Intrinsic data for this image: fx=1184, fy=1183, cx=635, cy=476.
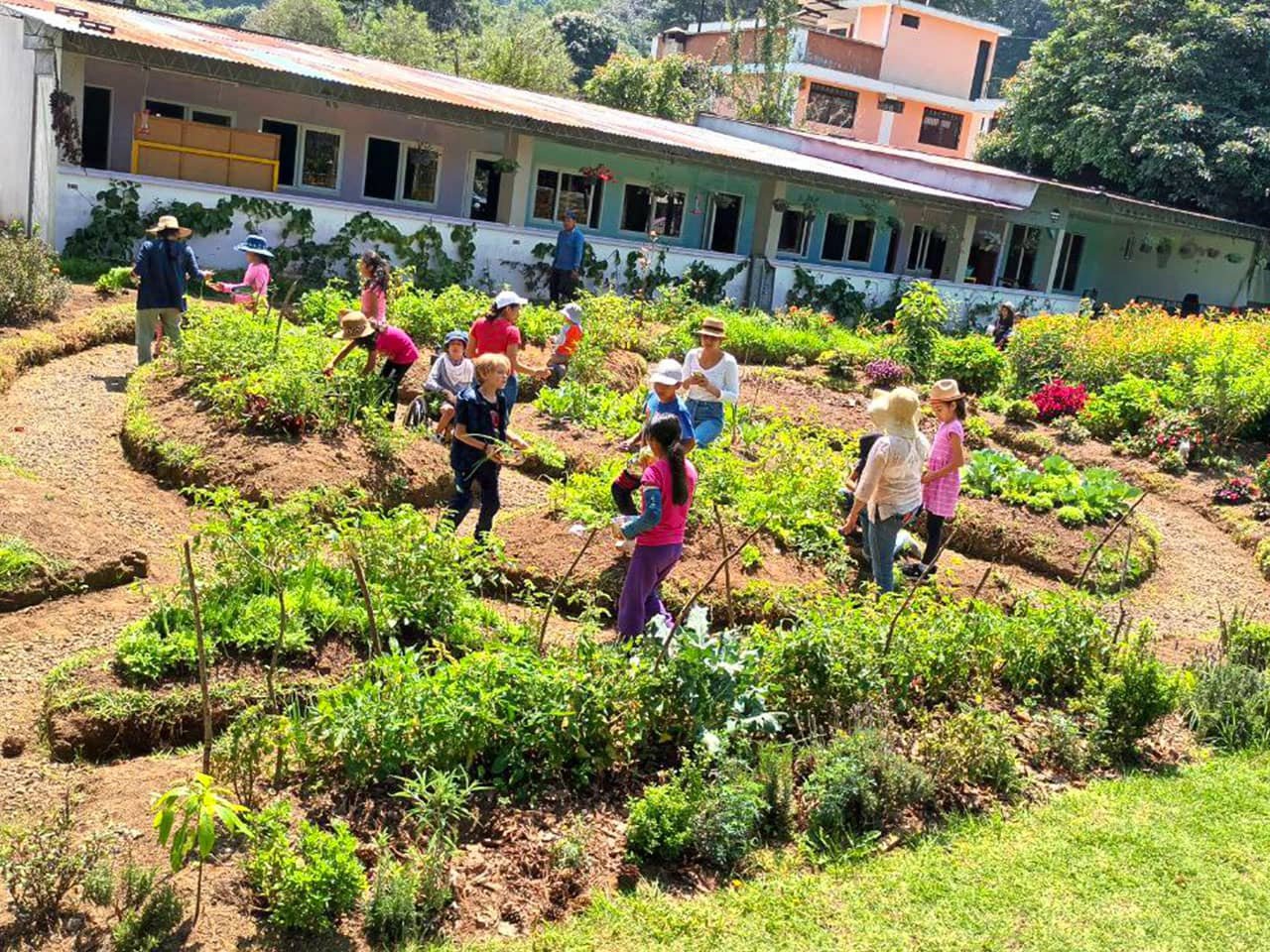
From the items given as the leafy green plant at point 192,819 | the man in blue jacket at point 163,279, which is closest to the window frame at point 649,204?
the man in blue jacket at point 163,279

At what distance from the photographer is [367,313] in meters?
11.0

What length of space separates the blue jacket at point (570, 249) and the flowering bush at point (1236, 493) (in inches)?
399

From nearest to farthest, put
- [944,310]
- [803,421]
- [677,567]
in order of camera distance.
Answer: [677,567]
[803,421]
[944,310]

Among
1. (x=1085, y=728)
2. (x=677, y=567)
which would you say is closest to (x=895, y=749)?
(x=1085, y=728)

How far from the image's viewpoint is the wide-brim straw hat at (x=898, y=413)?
318 inches

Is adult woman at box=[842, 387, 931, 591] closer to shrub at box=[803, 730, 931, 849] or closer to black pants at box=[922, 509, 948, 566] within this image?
black pants at box=[922, 509, 948, 566]

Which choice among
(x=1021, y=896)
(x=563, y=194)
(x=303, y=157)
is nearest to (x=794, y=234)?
(x=563, y=194)

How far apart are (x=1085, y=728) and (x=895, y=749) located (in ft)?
4.78

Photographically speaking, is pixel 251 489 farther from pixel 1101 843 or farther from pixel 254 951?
pixel 1101 843

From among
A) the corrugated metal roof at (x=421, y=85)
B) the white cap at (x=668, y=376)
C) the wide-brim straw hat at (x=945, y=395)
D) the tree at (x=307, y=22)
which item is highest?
the tree at (x=307, y=22)

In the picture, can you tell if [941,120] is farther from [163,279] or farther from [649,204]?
[163,279]

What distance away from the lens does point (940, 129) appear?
5450 cm

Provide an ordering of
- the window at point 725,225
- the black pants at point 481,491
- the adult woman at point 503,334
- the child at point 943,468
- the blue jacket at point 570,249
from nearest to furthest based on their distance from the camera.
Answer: the black pants at point 481,491 → the child at point 943,468 → the adult woman at point 503,334 → the blue jacket at point 570,249 → the window at point 725,225

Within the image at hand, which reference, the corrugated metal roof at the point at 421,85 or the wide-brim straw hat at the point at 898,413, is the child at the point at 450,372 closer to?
the wide-brim straw hat at the point at 898,413
